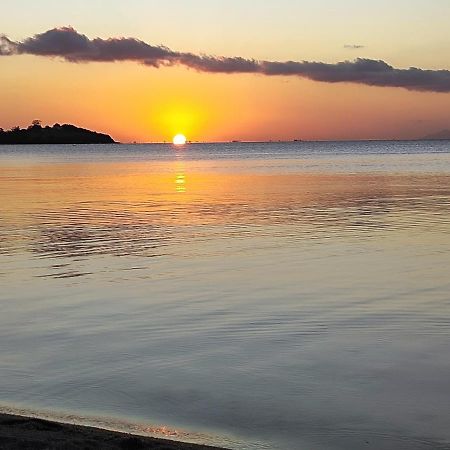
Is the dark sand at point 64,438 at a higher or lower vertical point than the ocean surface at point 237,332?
higher

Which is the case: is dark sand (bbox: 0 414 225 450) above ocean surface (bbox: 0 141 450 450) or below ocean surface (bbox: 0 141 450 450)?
above

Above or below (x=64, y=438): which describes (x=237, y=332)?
below

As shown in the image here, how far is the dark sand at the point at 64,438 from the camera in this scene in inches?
262

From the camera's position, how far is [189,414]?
8.39 meters

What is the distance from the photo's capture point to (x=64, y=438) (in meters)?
6.91

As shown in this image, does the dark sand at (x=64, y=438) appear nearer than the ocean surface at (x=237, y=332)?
Yes

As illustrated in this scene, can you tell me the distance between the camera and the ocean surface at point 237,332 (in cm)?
823

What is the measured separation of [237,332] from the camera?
11836 mm

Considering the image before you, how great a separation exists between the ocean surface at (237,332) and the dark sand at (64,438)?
0.67 meters

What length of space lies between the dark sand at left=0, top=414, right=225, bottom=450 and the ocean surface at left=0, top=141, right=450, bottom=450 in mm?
674

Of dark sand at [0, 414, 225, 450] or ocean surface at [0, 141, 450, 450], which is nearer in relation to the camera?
dark sand at [0, 414, 225, 450]

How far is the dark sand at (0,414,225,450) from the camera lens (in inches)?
262

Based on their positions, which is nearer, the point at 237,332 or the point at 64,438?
the point at 64,438

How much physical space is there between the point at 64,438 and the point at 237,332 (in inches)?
203
